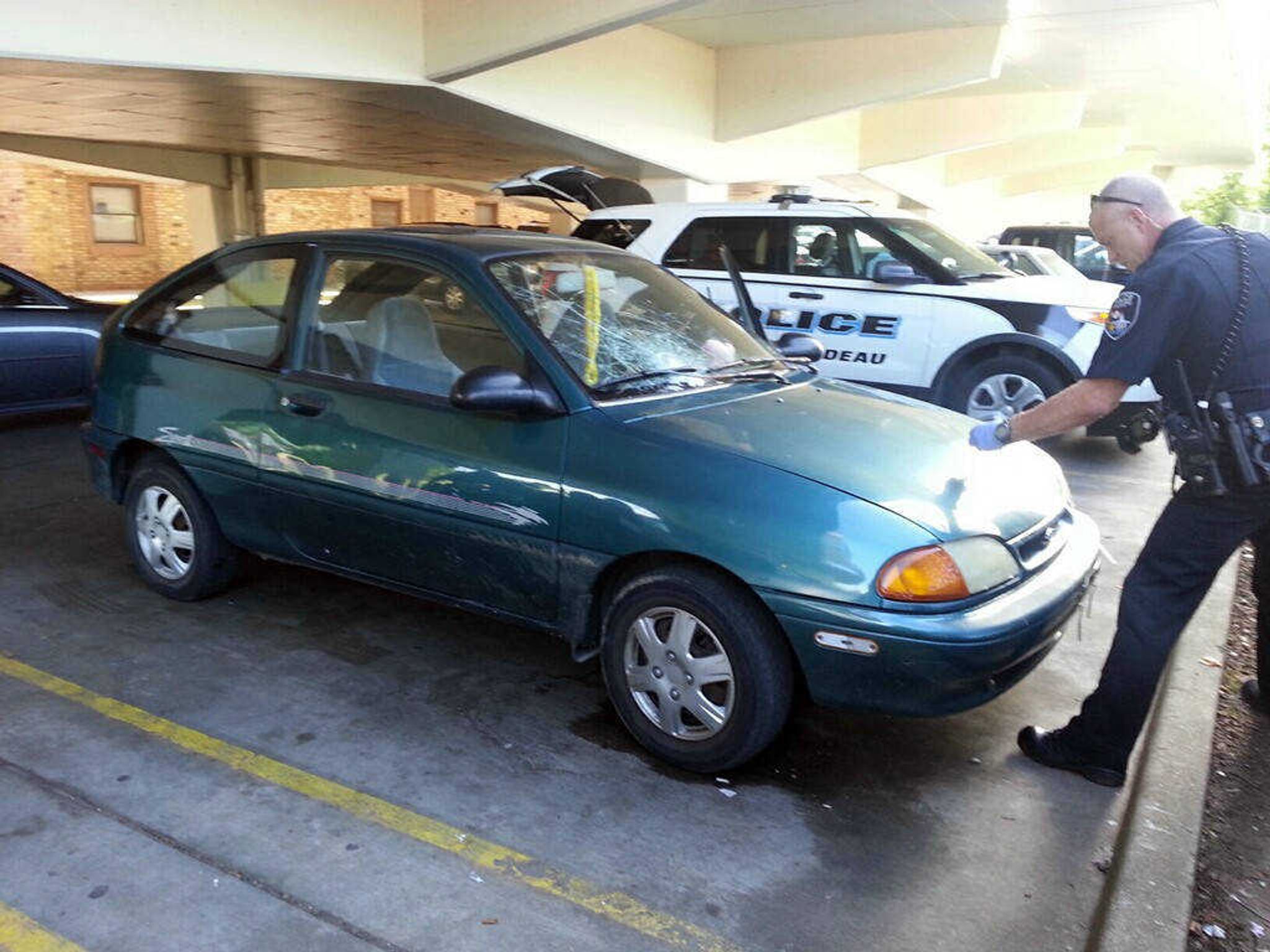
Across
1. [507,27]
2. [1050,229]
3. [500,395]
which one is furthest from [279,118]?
[500,395]

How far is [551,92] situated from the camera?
11.6 metres

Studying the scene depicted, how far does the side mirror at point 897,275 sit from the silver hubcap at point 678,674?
5.12 metres

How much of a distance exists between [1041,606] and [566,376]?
5.55 ft

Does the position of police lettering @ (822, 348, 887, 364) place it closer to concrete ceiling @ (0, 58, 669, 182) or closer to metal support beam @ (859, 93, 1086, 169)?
concrete ceiling @ (0, 58, 669, 182)

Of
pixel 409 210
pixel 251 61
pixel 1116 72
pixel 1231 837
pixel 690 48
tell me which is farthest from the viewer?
pixel 409 210

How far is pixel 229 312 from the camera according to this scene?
15.4 feet

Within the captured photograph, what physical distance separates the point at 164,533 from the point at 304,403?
117 centimetres

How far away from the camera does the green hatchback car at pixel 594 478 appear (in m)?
3.12

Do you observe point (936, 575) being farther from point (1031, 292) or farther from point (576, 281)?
point (1031, 292)

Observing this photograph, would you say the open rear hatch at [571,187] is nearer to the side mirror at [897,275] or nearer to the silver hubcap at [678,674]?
the side mirror at [897,275]

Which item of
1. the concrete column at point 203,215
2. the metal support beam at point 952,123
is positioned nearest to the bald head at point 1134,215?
the metal support beam at point 952,123

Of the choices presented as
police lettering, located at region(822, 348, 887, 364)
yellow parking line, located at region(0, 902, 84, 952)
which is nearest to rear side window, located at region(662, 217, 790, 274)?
police lettering, located at region(822, 348, 887, 364)

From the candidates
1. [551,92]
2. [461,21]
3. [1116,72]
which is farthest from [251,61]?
[1116,72]

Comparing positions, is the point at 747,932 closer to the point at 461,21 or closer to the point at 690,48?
the point at 461,21
